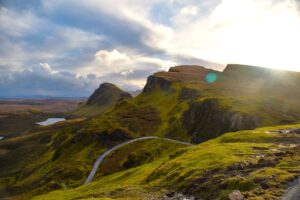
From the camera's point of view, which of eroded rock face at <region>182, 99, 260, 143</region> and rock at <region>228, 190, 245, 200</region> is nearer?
rock at <region>228, 190, 245, 200</region>

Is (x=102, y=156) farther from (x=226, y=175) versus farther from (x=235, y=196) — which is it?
(x=235, y=196)

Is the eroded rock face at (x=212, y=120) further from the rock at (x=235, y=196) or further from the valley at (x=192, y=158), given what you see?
the rock at (x=235, y=196)

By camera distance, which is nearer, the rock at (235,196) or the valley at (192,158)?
the rock at (235,196)

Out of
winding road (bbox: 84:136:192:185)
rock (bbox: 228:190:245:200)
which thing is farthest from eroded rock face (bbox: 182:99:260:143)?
rock (bbox: 228:190:245:200)

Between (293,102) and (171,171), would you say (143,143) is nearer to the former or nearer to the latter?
(293,102)

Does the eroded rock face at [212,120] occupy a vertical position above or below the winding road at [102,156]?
above

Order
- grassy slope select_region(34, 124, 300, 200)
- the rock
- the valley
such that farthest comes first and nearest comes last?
the valley
grassy slope select_region(34, 124, 300, 200)
the rock

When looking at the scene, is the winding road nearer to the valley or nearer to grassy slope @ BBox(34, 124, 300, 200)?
the valley

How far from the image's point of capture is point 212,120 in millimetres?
154750

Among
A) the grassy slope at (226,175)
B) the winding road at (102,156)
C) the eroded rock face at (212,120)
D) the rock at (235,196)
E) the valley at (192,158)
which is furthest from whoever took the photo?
the winding road at (102,156)

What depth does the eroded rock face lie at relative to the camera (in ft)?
440

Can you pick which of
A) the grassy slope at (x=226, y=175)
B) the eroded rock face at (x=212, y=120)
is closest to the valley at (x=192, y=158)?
the grassy slope at (x=226, y=175)

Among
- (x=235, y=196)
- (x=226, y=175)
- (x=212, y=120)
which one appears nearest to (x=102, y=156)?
(x=212, y=120)

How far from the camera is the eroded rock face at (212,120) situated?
440 feet
